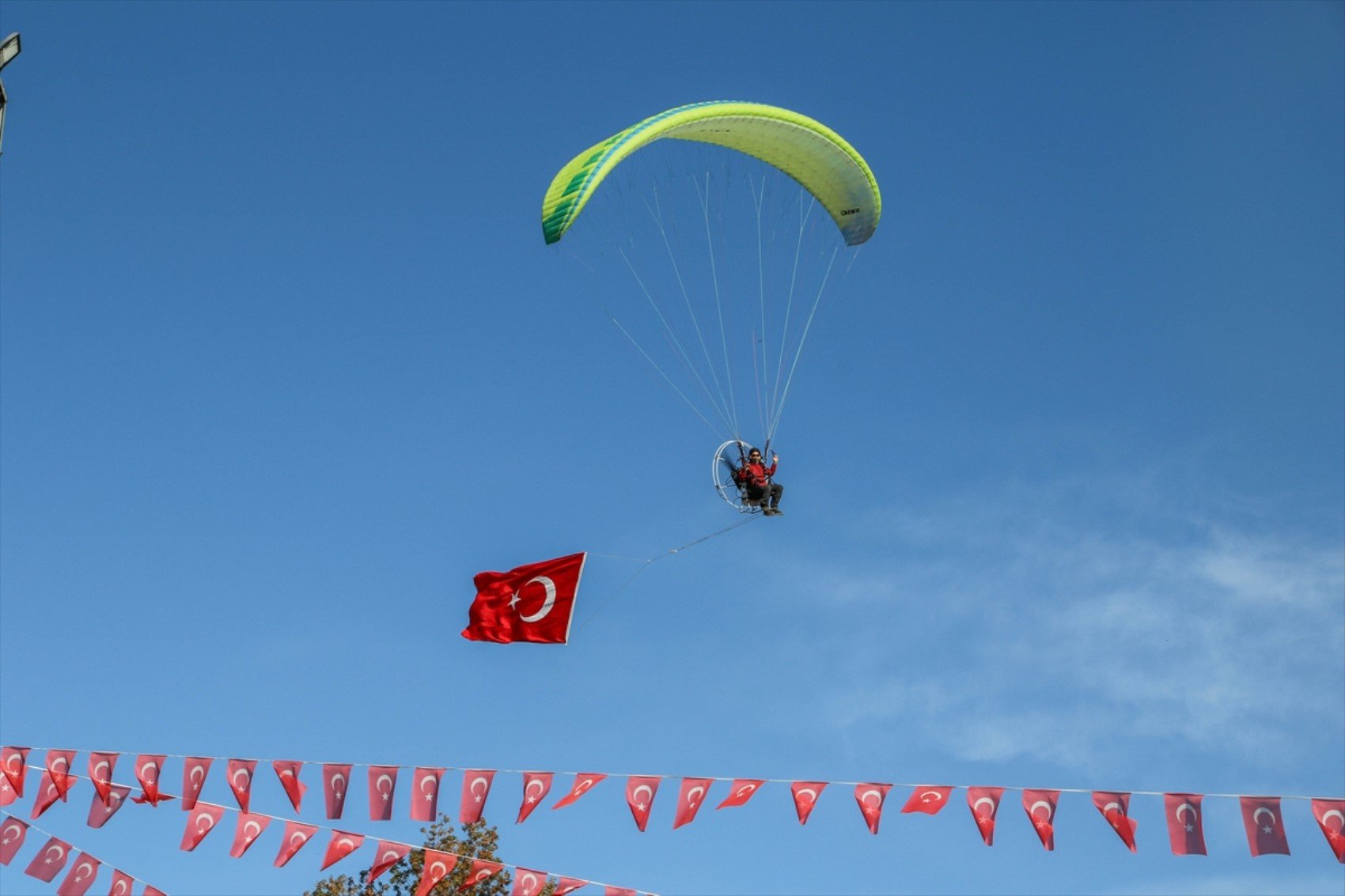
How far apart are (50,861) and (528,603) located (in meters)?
7.22

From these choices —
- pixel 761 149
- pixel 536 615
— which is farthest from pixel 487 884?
pixel 761 149

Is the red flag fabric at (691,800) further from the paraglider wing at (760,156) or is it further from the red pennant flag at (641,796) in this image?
the paraglider wing at (760,156)

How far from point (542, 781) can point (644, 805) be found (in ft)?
4.69

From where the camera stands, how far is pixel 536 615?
23.2 metres

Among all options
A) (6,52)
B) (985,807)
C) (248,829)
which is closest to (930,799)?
(985,807)

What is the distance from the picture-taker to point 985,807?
20.2m

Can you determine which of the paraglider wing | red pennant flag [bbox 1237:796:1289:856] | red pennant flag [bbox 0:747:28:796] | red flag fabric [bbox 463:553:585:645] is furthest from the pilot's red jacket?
red pennant flag [bbox 0:747:28:796]

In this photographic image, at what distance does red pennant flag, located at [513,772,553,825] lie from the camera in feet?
69.5

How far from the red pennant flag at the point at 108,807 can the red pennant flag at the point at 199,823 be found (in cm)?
101

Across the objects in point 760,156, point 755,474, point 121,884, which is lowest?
point 121,884

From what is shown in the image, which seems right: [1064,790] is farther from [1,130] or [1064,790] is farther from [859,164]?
[1,130]

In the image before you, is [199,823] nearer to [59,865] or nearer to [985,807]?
[59,865]

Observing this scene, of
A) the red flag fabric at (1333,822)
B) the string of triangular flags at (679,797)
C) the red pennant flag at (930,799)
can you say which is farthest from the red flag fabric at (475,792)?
the red flag fabric at (1333,822)

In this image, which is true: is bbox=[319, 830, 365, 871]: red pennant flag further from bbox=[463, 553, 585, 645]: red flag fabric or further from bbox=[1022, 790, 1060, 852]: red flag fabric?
bbox=[1022, 790, 1060, 852]: red flag fabric
